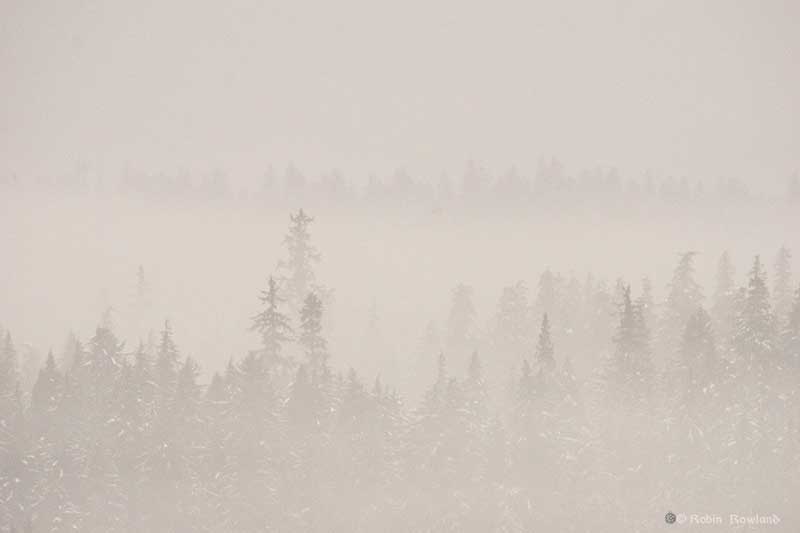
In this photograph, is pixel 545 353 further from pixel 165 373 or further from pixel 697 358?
pixel 165 373

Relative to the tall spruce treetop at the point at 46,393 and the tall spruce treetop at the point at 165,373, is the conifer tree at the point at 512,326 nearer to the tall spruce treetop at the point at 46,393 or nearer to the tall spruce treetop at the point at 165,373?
the tall spruce treetop at the point at 165,373

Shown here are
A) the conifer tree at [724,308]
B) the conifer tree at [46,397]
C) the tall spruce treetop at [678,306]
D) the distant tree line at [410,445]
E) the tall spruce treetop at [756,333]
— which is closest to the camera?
the distant tree line at [410,445]

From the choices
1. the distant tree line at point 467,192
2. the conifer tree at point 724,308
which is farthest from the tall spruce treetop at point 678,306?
the distant tree line at point 467,192

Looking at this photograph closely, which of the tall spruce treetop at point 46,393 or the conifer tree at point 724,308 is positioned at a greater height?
the conifer tree at point 724,308

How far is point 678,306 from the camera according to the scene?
7725cm

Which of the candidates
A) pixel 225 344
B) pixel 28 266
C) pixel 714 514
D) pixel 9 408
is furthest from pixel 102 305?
pixel 714 514

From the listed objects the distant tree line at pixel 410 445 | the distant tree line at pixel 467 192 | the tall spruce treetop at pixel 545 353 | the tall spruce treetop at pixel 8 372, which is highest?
the distant tree line at pixel 467 192

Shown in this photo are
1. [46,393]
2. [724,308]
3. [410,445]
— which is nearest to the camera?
[46,393]

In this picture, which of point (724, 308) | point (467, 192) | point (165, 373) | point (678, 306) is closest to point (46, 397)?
point (165, 373)

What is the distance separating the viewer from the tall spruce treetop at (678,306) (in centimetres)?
7588

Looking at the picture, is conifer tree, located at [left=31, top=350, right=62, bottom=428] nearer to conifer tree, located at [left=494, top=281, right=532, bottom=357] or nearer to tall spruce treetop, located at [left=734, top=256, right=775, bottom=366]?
conifer tree, located at [left=494, top=281, right=532, bottom=357]

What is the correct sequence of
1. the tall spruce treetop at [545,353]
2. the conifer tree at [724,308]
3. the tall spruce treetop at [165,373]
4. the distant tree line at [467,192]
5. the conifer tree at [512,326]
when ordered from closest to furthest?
1. the tall spruce treetop at [165,373]
2. the tall spruce treetop at [545,353]
3. the conifer tree at [724,308]
4. the conifer tree at [512,326]
5. the distant tree line at [467,192]

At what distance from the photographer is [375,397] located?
66500 millimetres

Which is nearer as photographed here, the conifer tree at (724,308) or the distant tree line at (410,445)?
the distant tree line at (410,445)
